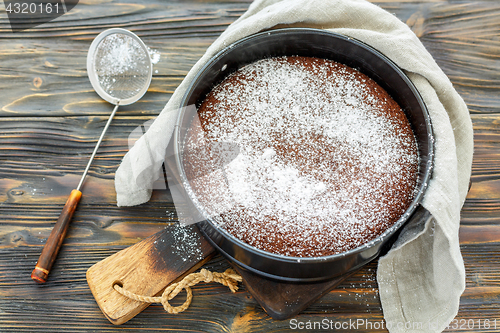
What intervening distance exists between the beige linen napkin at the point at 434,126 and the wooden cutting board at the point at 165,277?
0.19m

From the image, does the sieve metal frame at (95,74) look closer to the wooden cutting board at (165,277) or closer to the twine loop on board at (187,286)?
the wooden cutting board at (165,277)

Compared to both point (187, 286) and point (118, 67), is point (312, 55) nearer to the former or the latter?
point (118, 67)

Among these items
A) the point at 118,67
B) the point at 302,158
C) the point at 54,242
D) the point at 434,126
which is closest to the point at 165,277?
the point at 54,242

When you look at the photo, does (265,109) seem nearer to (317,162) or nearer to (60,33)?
(317,162)

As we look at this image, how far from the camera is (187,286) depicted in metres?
1.01

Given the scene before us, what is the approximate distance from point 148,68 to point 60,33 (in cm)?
36

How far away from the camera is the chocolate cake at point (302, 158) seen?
2.89 feet

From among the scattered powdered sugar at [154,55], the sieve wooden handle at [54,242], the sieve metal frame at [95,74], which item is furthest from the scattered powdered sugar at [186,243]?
the scattered powdered sugar at [154,55]

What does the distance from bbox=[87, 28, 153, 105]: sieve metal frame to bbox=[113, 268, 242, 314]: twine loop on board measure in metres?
0.58

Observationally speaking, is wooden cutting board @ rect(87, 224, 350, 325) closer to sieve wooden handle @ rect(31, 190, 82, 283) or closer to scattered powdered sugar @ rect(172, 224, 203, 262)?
scattered powdered sugar @ rect(172, 224, 203, 262)

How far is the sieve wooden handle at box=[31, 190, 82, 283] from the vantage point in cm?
106

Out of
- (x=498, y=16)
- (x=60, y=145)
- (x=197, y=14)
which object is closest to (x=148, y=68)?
(x=197, y=14)

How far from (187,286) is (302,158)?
485 millimetres

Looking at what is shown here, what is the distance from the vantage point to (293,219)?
0.88 m
